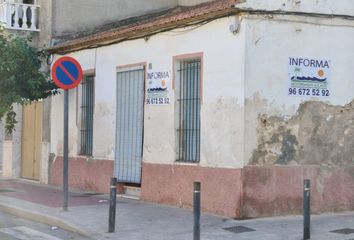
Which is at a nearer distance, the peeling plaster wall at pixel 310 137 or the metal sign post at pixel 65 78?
the peeling plaster wall at pixel 310 137

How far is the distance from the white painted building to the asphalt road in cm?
274

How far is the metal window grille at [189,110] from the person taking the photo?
11.7 m

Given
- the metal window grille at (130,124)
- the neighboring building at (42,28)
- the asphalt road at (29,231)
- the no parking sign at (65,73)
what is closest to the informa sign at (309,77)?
the metal window grille at (130,124)

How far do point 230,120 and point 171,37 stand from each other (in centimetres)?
271

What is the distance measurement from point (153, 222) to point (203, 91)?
276 cm

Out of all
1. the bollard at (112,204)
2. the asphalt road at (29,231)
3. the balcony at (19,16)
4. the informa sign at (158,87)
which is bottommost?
the asphalt road at (29,231)

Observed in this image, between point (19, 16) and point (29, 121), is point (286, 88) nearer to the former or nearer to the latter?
point (19, 16)

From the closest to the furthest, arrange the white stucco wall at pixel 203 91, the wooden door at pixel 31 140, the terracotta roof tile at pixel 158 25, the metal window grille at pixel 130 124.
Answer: the white stucco wall at pixel 203 91, the terracotta roof tile at pixel 158 25, the metal window grille at pixel 130 124, the wooden door at pixel 31 140

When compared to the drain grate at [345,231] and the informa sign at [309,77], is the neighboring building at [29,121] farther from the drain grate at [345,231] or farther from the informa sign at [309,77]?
the drain grate at [345,231]

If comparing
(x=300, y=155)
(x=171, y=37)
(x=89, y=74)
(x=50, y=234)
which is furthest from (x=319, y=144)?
(x=89, y=74)

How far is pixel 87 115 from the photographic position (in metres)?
16.0

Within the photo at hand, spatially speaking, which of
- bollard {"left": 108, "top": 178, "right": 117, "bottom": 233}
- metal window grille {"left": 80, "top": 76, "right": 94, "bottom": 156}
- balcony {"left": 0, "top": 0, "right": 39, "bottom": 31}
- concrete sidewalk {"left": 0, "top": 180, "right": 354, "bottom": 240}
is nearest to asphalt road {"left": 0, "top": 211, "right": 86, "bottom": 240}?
concrete sidewalk {"left": 0, "top": 180, "right": 354, "bottom": 240}

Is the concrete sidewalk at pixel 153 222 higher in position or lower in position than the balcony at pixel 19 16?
lower

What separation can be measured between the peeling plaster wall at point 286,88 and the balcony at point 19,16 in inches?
368
